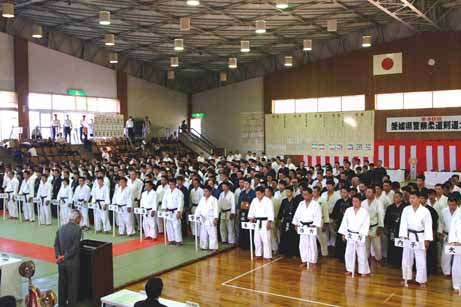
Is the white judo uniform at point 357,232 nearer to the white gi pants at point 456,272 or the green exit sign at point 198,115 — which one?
the white gi pants at point 456,272

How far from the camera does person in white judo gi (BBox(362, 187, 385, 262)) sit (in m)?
9.03

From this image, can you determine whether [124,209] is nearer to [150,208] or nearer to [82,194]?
[150,208]

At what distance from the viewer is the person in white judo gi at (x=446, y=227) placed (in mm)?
8211

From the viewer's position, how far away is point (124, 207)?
1182 cm

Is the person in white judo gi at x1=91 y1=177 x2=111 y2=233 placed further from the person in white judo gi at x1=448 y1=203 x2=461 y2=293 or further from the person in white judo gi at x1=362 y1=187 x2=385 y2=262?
the person in white judo gi at x1=448 y1=203 x2=461 y2=293

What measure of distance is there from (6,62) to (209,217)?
15.8 m

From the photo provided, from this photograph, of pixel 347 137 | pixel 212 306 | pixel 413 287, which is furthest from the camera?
pixel 347 137

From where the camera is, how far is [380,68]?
22625 mm

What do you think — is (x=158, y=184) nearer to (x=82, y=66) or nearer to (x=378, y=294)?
(x=378, y=294)

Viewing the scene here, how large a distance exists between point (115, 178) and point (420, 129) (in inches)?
588

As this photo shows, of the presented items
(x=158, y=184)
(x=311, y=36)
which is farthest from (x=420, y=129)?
(x=158, y=184)

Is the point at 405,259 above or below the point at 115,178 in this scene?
below

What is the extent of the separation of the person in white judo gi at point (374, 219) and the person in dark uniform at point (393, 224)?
0.49 feet

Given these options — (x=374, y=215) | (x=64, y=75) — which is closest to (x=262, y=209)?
(x=374, y=215)
